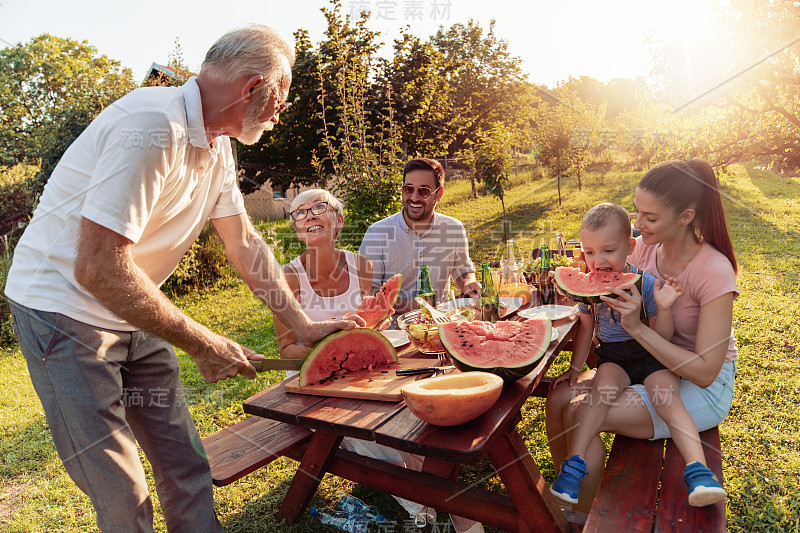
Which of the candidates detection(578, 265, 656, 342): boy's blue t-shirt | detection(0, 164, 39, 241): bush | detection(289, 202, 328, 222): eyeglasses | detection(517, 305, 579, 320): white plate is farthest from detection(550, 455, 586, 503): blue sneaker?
detection(0, 164, 39, 241): bush

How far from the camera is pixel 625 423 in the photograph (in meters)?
2.41

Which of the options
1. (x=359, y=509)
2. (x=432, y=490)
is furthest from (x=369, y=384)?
(x=359, y=509)

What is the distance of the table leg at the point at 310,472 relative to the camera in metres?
2.84

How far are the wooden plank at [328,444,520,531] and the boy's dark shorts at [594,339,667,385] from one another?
0.95 meters

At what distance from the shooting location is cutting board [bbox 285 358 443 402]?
208cm

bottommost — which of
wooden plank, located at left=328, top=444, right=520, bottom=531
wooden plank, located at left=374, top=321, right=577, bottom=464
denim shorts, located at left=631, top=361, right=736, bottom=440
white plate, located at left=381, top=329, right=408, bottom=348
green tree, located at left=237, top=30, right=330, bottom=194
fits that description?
wooden plank, located at left=328, top=444, right=520, bottom=531

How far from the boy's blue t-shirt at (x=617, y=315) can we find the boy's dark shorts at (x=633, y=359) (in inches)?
1.5

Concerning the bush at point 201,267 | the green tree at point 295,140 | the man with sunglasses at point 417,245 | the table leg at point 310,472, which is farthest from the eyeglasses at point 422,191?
the green tree at point 295,140

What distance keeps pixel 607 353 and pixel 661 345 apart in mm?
445

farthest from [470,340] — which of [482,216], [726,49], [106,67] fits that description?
[106,67]

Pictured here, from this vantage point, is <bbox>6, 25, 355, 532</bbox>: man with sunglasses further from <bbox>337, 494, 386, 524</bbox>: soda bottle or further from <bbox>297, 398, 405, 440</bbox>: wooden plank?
<bbox>337, 494, 386, 524</bbox>: soda bottle

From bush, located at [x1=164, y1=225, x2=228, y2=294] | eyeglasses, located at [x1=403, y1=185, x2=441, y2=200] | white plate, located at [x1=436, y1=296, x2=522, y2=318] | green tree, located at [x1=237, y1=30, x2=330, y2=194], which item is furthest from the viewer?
green tree, located at [x1=237, y1=30, x2=330, y2=194]

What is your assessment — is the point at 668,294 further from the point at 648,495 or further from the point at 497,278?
the point at 497,278

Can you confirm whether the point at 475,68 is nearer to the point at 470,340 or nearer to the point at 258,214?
the point at 258,214
